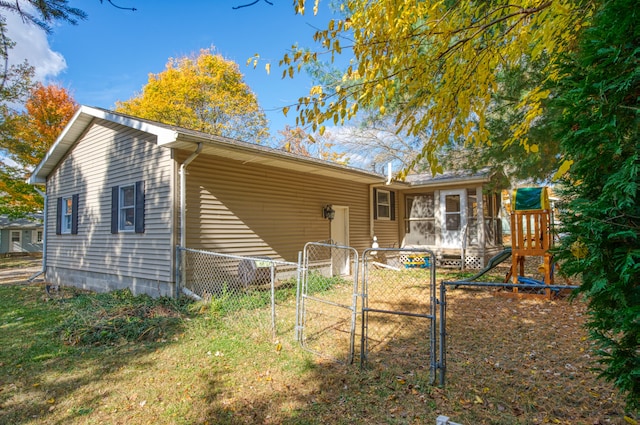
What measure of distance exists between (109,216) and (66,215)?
3.01 meters

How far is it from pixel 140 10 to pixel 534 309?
24.5 ft

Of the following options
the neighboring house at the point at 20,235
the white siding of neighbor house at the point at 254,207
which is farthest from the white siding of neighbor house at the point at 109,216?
the neighboring house at the point at 20,235

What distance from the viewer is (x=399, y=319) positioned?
240 inches

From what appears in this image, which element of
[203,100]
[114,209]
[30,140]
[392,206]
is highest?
[203,100]

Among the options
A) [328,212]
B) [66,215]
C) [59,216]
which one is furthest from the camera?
[59,216]

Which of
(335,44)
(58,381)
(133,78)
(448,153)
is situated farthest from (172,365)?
(133,78)

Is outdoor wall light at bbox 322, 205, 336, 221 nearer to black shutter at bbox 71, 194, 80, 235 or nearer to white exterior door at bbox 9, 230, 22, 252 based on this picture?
black shutter at bbox 71, 194, 80, 235

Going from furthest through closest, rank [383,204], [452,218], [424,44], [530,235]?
[383,204], [452,218], [530,235], [424,44]

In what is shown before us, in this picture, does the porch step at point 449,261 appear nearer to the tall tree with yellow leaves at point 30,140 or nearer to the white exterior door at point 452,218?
the white exterior door at point 452,218

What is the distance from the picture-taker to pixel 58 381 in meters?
3.85

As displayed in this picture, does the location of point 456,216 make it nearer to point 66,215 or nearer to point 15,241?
point 66,215

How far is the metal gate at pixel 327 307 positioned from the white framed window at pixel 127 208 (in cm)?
451

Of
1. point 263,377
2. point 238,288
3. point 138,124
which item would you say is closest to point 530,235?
point 238,288

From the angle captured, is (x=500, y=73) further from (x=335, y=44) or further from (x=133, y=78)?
(x=133, y=78)
